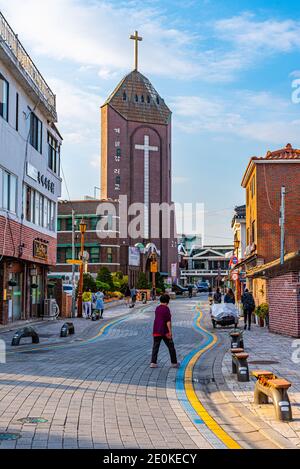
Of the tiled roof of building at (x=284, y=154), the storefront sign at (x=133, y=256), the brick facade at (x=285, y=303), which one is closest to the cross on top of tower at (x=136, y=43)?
the storefront sign at (x=133, y=256)

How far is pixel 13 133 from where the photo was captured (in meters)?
25.8

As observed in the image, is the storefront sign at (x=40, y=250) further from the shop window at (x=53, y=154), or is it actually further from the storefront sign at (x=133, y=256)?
the storefront sign at (x=133, y=256)

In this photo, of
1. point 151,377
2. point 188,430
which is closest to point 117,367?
point 151,377

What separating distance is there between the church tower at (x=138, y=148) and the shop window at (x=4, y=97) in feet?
209

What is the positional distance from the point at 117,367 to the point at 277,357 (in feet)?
13.4

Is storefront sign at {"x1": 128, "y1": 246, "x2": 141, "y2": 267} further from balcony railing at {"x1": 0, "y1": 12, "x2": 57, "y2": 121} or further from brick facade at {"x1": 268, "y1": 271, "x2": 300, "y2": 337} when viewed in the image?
brick facade at {"x1": 268, "y1": 271, "x2": 300, "y2": 337}

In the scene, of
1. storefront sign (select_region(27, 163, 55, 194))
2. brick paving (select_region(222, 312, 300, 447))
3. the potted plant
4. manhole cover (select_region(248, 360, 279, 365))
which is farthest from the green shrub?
manhole cover (select_region(248, 360, 279, 365))

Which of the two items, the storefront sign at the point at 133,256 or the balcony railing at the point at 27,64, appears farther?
the storefront sign at the point at 133,256

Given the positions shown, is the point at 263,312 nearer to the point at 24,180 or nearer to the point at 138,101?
the point at 24,180

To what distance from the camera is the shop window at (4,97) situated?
24.3 meters

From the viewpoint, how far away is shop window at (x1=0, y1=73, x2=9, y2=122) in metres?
24.3

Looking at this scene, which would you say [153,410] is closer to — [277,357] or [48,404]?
[48,404]

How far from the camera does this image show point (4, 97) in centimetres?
2469

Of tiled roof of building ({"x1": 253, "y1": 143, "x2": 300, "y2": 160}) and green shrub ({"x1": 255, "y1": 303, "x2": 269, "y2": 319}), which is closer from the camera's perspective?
green shrub ({"x1": 255, "y1": 303, "x2": 269, "y2": 319})
